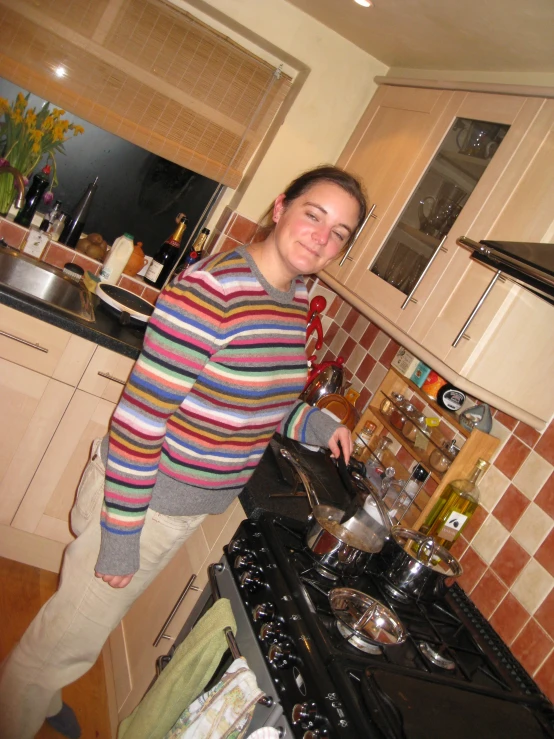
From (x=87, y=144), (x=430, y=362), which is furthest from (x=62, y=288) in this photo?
(x=430, y=362)

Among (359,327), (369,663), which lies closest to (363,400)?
(359,327)

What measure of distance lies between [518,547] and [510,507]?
11cm

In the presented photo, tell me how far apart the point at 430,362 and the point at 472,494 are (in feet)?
1.34

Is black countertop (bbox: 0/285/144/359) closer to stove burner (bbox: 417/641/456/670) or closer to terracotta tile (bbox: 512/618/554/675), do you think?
stove burner (bbox: 417/641/456/670)

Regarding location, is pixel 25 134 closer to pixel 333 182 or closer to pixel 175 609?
pixel 333 182

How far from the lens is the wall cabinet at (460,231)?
4.82 feet

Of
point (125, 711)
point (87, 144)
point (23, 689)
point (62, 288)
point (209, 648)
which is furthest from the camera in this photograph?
point (87, 144)

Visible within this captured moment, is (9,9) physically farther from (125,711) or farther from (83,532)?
(125,711)

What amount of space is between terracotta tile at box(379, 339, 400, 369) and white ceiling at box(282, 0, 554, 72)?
0.98 m

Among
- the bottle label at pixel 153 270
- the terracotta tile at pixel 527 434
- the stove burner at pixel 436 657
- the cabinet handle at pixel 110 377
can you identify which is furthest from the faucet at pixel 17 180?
the stove burner at pixel 436 657

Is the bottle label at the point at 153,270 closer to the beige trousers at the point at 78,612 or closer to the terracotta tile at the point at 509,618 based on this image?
the beige trousers at the point at 78,612

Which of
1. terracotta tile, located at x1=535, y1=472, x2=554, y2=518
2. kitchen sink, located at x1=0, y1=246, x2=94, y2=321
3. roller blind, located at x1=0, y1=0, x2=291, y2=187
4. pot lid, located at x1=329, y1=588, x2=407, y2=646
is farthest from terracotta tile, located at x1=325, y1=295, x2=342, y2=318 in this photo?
pot lid, located at x1=329, y1=588, x2=407, y2=646

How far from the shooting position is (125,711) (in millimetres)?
1519

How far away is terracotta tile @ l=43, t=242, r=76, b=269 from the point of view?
99.4 inches
